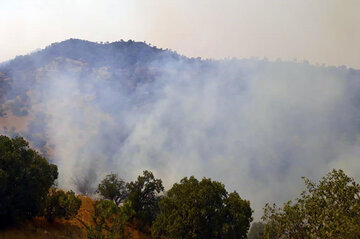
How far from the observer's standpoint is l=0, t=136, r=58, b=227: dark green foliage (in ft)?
99.5

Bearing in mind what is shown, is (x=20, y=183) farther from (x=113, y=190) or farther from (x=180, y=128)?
(x=180, y=128)

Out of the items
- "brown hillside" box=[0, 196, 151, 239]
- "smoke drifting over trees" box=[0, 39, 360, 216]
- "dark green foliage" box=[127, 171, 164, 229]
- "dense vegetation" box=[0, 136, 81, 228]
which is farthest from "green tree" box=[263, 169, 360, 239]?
"smoke drifting over trees" box=[0, 39, 360, 216]

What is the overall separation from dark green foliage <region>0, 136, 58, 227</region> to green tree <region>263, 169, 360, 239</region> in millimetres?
24460

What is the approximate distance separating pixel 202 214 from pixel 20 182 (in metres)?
19.1

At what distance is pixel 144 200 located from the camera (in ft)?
161

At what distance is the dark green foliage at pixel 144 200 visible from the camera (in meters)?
46.2

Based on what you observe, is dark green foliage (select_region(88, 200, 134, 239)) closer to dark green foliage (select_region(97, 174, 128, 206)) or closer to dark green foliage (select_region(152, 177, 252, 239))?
dark green foliage (select_region(152, 177, 252, 239))

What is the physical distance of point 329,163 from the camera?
4970 inches

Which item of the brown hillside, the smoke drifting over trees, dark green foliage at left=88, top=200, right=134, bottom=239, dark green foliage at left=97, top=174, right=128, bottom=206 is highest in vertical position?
the smoke drifting over trees

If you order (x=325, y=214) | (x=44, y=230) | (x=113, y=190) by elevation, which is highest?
(x=113, y=190)

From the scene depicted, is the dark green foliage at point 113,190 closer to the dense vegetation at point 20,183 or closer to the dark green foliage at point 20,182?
the dense vegetation at point 20,183

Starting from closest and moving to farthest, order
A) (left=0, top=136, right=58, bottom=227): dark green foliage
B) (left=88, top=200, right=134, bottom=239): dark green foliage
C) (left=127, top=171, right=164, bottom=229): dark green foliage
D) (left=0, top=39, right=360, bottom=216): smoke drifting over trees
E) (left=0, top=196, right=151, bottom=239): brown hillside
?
(left=88, top=200, right=134, bottom=239): dark green foliage → (left=0, top=136, right=58, bottom=227): dark green foliage → (left=0, top=196, right=151, bottom=239): brown hillside → (left=127, top=171, right=164, bottom=229): dark green foliage → (left=0, top=39, right=360, bottom=216): smoke drifting over trees

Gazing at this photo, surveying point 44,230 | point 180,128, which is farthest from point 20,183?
point 180,128

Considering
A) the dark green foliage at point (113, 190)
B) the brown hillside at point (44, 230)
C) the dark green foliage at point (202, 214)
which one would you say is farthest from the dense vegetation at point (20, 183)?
the dark green foliage at point (113, 190)
